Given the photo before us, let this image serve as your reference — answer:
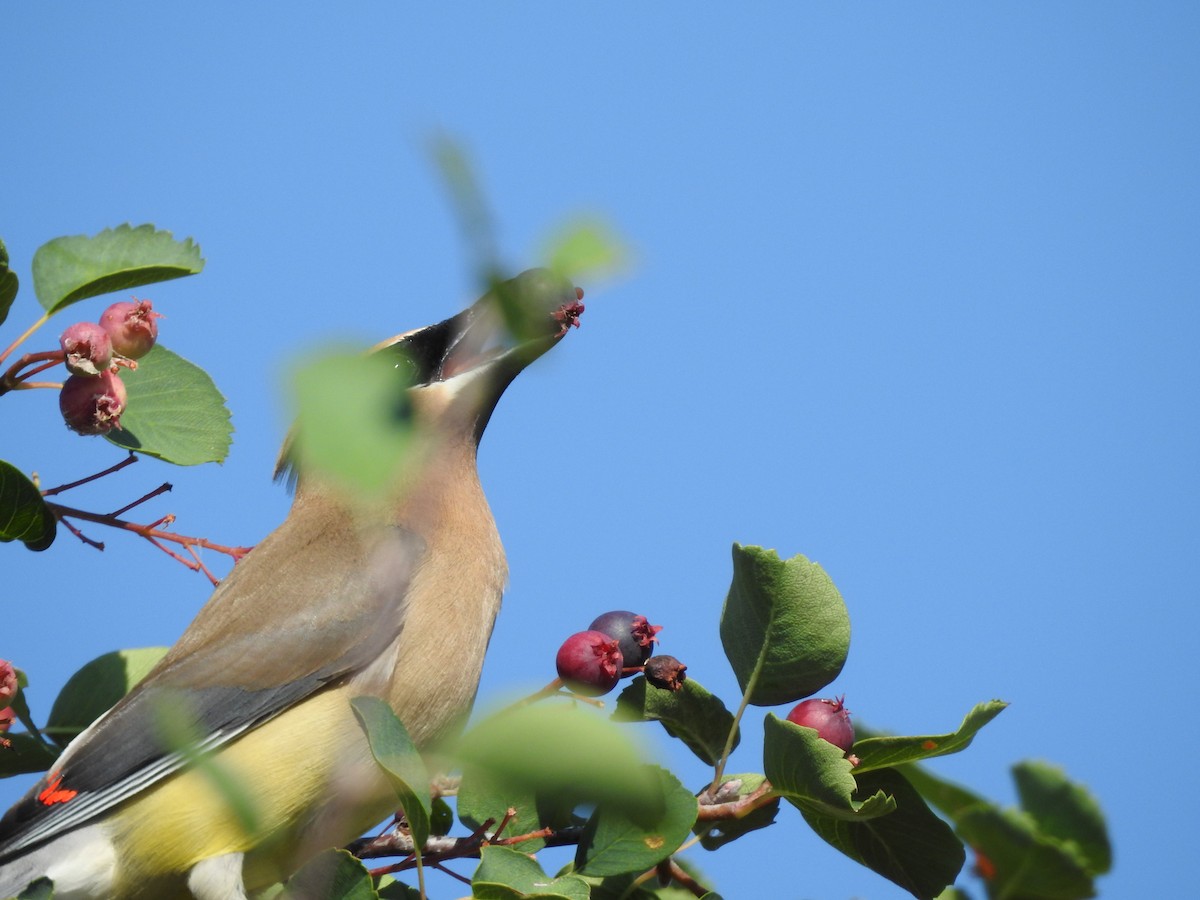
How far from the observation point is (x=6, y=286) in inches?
116

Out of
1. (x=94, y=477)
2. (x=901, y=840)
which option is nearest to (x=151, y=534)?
(x=94, y=477)

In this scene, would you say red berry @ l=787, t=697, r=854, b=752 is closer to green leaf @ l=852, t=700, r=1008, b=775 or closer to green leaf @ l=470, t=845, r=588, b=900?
green leaf @ l=852, t=700, r=1008, b=775

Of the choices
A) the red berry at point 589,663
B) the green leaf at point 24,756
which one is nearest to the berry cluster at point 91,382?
the green leaf at point 24,756

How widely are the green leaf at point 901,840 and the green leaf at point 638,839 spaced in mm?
251

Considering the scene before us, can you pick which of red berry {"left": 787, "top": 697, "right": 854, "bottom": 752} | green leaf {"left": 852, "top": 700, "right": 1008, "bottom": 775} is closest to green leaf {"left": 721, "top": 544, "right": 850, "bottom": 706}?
red berry {"left": 787, "top": 697, "right": 854, "bottom": 752}

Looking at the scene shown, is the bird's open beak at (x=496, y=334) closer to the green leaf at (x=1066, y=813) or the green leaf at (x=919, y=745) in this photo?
the green leaf at (x=1066, y=813)

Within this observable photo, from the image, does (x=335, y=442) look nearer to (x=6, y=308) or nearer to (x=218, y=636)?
(x=6, y=308)

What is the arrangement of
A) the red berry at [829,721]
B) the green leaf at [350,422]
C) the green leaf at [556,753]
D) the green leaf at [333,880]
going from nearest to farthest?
the green leaf at [350,422], the green leaf at [556,753], the green leaf at [333,880], the red berry at [829,721]

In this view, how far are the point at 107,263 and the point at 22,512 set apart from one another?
0.67 m

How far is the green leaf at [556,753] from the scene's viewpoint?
1003mm

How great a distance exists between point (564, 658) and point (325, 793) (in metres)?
0.65

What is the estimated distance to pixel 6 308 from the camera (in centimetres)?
298

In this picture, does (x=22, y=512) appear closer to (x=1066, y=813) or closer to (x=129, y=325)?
(x=129, y=325)

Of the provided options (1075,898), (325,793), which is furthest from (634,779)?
(325,793)
